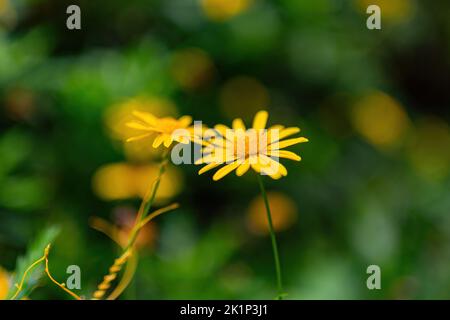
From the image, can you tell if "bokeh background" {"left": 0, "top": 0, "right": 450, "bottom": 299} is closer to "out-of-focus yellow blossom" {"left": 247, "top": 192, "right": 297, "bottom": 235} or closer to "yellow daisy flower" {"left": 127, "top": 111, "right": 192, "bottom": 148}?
"out-of-focus yellow blossom" {"left": 247, "top": 192, "right": 297, "bottom": 235}

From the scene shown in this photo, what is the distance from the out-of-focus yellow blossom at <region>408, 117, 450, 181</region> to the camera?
1.66 metres

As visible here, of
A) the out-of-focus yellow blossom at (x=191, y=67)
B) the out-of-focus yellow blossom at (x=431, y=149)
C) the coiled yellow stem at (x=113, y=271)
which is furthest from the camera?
the out-of-focus yellow blossom at (x=431, y=149)

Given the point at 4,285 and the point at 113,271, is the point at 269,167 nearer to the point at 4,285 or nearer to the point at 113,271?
the point at 113,271

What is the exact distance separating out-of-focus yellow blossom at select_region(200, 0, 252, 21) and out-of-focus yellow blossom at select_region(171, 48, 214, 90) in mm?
86

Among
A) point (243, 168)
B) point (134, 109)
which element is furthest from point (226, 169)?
point (134, 109)

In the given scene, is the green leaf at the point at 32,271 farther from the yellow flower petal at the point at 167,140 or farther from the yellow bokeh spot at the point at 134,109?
the yellow bokeh spot at the point at 134,109

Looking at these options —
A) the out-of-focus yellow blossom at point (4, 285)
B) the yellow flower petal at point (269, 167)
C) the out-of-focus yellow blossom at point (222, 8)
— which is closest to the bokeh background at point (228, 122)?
the out-of-focus yellow blossom at point (222, 8)

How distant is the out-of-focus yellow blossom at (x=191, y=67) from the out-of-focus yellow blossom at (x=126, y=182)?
31 cm

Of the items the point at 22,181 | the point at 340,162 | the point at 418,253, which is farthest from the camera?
the point at 340,162

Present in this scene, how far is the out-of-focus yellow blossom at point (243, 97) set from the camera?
1.49m
